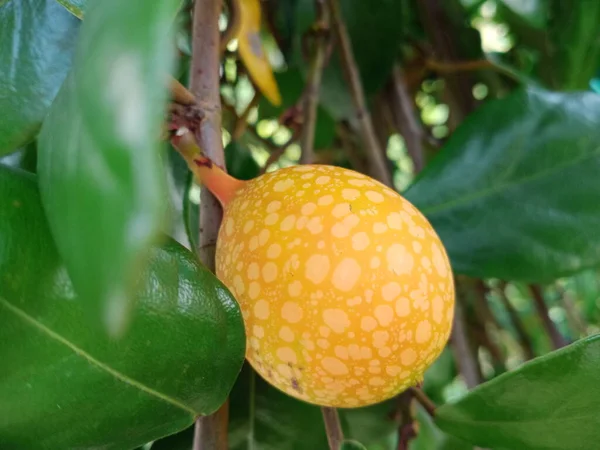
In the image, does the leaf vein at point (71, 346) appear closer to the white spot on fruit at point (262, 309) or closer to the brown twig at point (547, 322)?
the white spot on fruit at point (262, 309)

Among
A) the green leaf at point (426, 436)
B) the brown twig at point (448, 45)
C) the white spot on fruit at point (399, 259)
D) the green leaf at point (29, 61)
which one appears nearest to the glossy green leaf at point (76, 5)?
the green leaf at point (29, 61)

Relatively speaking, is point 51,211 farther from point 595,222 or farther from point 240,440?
point 595,222

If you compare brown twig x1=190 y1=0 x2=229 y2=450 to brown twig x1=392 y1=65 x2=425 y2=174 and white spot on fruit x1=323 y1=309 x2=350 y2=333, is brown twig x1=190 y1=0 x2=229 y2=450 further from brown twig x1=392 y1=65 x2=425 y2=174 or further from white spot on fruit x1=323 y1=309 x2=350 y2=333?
A: brown twig x1=392 y1=65 x2=425 y2=174

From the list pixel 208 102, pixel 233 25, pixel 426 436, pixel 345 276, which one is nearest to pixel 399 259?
pixel 345 276

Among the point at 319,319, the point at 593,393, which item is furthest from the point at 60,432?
the point at 593,393

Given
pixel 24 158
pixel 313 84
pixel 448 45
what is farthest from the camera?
pixel 448 45

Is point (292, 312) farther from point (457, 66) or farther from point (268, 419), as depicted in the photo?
point (457, 66)

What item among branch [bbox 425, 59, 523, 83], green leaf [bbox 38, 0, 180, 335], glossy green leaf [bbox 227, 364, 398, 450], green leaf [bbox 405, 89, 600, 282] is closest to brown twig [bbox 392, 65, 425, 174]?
branch [bbox 425, 59, 523, 83]
